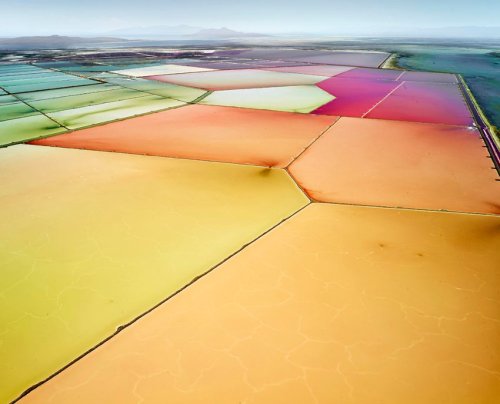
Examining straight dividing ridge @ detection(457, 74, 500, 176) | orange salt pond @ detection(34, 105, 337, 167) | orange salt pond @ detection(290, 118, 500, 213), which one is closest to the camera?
orange salt pond @ detection(290, 118, 500, 213)

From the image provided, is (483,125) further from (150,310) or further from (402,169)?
(150,310)

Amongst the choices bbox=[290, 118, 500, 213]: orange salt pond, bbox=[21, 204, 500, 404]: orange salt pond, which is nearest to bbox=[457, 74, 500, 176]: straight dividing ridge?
bbox=[290, 118, 500, 213]: orange salt pond

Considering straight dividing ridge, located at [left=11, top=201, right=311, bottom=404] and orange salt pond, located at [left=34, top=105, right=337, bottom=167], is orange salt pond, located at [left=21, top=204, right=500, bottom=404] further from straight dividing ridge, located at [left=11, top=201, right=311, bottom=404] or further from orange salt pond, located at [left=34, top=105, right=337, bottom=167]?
orange salt pond, located at [left=34, top=105, right=337, bottom=167]

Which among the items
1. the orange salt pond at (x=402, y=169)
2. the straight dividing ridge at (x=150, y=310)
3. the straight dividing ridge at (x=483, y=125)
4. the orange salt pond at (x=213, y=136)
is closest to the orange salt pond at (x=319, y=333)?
the straight dividing ridge at (x=150, y=310)

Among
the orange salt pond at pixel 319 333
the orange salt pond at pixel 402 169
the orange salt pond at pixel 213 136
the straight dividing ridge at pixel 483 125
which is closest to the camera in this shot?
the orange salt pond at pixel 319 333

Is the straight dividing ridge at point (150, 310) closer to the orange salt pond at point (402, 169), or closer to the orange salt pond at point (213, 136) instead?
the orange salt pond at point (402, 169)

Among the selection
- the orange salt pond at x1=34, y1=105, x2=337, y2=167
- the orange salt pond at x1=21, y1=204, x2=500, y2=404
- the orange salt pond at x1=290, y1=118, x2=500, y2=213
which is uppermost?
the orange salt pond at x1=34, y1=105, x2=337, y2=167

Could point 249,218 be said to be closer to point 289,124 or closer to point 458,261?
point 458,261

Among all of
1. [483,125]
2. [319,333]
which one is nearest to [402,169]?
[319,333]

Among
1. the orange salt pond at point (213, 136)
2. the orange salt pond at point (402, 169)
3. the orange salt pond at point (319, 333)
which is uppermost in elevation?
the orange salt pond at point (213, 136)

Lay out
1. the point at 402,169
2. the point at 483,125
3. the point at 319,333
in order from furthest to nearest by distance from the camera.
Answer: the point at 483,125 → the point at 402,169 → the point at 319,333

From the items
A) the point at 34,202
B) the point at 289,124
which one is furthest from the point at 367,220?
the point at 289,124
